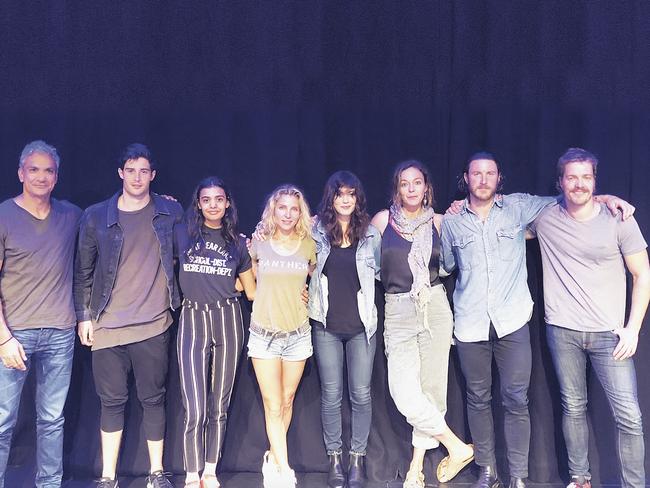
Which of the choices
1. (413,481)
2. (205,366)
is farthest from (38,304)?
(413,481)

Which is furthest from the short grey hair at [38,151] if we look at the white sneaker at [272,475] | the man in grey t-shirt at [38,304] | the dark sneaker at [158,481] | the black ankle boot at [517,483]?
the black ankle boot at [517,483]

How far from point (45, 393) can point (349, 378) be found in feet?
5.01

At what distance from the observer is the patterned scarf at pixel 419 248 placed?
10.5ft

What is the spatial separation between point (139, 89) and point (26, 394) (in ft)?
6.14

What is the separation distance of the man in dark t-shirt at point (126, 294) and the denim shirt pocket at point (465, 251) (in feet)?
4.83

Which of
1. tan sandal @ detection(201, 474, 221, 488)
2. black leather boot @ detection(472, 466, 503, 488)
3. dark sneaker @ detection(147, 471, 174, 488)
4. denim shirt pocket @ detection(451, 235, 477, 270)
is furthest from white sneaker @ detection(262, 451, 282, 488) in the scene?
denim shirt pocket @ detection(451, 235, 477, 270)

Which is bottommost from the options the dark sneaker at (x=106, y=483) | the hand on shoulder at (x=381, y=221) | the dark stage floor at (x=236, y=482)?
the dark stage floor at (x=236, y=482)

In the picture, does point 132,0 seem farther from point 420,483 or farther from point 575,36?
point 420,483

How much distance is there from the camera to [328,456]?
11.5 ft

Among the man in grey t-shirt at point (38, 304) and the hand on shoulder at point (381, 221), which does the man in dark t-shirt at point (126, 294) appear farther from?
the hand on shoulder at point (381, 221)

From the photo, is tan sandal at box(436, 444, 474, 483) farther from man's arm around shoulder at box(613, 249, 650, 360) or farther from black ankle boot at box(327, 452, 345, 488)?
man's arm around shoulder at box(613, 249, 650, 360)

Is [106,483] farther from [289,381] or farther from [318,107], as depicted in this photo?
[318,107]

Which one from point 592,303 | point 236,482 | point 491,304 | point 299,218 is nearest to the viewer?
point 592,303

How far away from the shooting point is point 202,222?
10.7 feet
